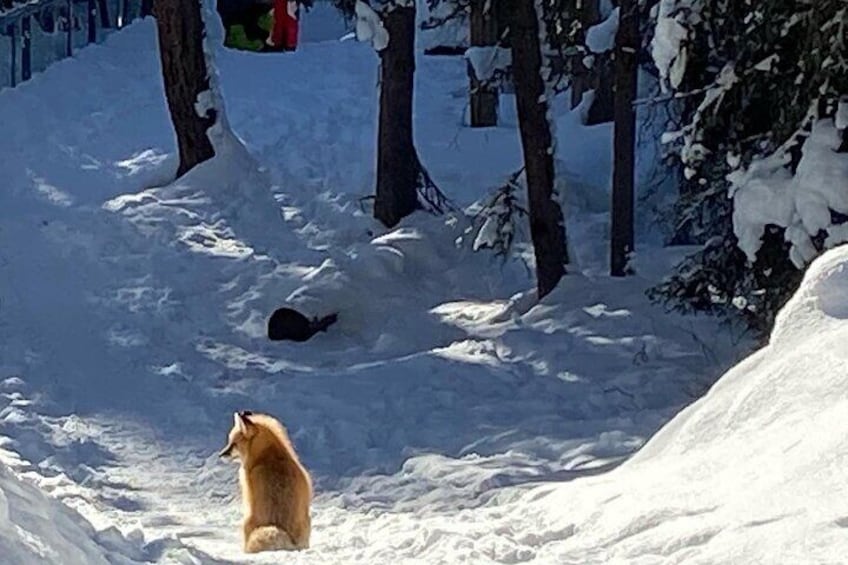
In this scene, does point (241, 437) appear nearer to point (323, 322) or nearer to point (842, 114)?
point (842, 114)

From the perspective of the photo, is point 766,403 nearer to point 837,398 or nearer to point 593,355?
point 837,398

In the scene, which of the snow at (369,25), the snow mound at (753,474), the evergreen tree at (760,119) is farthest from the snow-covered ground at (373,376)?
the snow at (369,25)

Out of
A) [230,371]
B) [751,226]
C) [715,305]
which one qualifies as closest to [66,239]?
[230,371]

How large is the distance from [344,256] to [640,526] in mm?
10098

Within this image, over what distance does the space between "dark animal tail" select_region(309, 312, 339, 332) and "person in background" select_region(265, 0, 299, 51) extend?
6394 mm

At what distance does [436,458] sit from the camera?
10539mm

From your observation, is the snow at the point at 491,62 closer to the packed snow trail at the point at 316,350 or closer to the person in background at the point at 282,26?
the packed snow trail at the point at 316,350

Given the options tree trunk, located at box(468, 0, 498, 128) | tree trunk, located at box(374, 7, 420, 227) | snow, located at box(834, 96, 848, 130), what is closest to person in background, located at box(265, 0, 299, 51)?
tree trunk, located at box(468, 0, 498, 128)

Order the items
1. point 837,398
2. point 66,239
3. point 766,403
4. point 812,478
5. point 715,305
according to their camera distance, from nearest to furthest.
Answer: point 812,478, point 837,398, point 766,403, point 715,305, point 66,239

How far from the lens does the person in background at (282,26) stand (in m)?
20.0

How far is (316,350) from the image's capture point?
13930 mm

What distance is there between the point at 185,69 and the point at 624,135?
660cm

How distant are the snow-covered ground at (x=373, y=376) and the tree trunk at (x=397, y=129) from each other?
1.14 feet

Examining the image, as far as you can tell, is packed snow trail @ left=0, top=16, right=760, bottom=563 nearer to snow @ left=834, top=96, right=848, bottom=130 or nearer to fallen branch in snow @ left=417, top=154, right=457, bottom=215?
fallen branch in snow @ left=417, top=154, right=457, bottom=215
